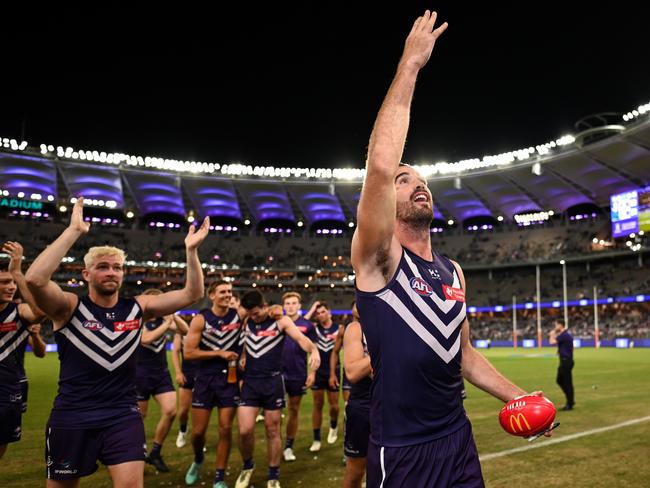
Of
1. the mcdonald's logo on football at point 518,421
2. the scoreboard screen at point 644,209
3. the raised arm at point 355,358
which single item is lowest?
the mcdonald's logo on football at point 518,421

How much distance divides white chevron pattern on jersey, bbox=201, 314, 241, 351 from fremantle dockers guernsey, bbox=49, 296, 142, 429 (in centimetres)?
353

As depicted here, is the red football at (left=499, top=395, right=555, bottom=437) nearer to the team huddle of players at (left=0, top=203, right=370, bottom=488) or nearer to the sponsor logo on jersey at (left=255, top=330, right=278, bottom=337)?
the team huddle of players at (left=0, top=203, right=370, bottom=488)

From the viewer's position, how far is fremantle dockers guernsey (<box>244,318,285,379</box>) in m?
8.43

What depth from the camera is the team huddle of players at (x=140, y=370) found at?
4.80 meters

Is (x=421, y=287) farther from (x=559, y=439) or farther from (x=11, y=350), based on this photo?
(x=559, y=439)

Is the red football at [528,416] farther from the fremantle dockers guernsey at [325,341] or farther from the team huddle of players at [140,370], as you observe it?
the fremantle dockers guernsey at [325,341]

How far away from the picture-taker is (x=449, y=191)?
69.4 m

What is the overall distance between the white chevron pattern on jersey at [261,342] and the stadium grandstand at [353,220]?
158 ft

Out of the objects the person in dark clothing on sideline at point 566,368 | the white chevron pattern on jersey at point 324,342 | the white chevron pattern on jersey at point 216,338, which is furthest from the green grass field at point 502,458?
the white chevron pattern on jersey at point 216,338

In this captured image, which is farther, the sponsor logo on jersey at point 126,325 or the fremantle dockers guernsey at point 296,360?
the fremantle dockers guernsey at point 296,360

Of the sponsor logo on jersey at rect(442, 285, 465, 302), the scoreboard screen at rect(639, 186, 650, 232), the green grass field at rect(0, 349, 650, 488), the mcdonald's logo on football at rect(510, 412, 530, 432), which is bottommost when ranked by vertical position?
the green grass field at rect(0, 349, 650, 488)

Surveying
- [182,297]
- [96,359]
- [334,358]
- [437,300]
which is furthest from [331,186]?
[437,300]

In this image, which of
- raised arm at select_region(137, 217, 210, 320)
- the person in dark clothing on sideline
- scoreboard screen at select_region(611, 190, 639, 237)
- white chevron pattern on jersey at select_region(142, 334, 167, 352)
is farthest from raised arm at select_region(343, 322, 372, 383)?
scoreboard screen at select_region(611, 190, 639, 237)

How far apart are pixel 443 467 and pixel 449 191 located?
6840 centimetres
